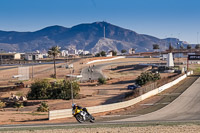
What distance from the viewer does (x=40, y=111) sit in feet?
126

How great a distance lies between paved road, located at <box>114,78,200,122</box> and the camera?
93.6 feet

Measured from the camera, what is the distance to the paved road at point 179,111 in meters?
28.5

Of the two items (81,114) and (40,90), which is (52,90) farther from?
(81,114)

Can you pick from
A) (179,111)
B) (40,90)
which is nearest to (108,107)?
(179,111)

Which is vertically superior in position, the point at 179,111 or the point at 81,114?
the point at 81,114

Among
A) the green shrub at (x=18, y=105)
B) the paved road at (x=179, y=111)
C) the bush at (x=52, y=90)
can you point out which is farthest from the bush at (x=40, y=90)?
the paved road at (x=179, y=111)

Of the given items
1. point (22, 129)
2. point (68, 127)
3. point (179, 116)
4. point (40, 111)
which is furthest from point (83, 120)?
point (40, 111)

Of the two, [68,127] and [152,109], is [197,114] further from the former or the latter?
[68,127]

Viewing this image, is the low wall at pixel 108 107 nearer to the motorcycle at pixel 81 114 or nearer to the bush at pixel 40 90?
the motorcycle at pixel 81 114

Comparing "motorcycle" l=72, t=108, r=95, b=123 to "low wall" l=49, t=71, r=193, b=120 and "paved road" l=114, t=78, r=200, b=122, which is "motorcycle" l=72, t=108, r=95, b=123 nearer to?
"paved road" l=114, t=78, r=200, b=122

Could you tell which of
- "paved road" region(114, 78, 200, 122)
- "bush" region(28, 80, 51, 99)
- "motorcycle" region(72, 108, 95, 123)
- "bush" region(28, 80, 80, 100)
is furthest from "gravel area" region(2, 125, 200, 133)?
"bush" region(28, 80, 51, 99)

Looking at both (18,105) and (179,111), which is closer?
(179,111)

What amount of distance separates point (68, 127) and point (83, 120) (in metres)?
1.36

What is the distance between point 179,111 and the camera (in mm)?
33469
